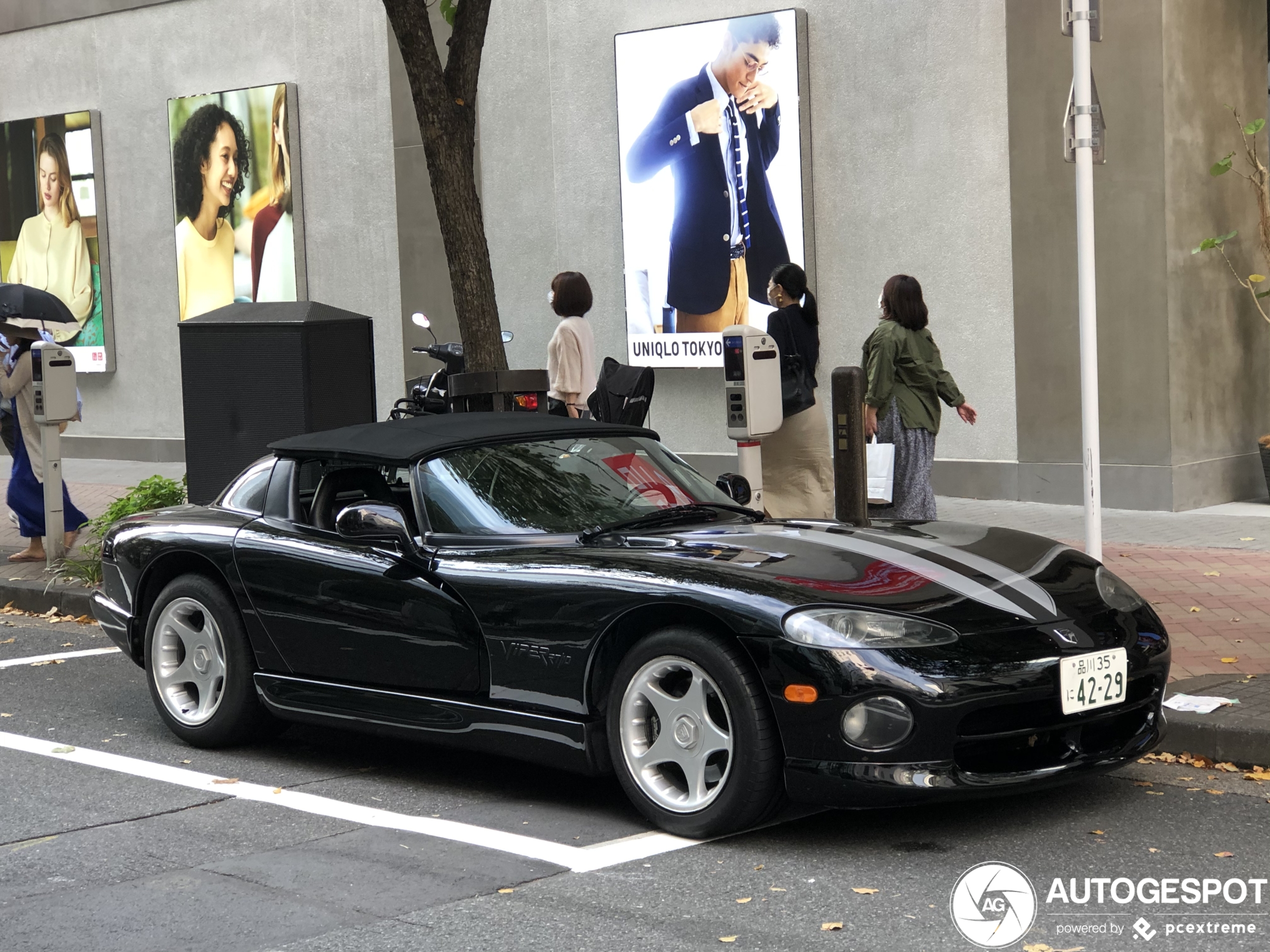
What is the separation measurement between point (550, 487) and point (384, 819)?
1.35 m

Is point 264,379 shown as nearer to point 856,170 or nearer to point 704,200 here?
point 704,200

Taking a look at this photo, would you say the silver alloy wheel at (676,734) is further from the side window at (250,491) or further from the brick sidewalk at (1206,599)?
the brick sidewalk at (1206,599)

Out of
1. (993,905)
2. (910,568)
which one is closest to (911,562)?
(910,568)

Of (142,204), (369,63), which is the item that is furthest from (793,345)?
(142,204)

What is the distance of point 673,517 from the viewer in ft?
19.5

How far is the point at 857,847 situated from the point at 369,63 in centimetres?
1352

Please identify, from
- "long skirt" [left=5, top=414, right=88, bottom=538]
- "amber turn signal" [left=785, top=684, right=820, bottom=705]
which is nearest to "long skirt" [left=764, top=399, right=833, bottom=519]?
"amber turn signal" [left=785, top=684, right=820, bottom=705]

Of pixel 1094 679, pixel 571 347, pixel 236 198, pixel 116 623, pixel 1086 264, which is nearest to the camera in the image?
pixel 1094 679

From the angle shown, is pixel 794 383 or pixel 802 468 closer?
pixel 794 383

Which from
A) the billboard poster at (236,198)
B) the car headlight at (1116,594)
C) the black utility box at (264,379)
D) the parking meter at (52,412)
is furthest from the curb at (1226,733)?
the billboard poster at (236,198)

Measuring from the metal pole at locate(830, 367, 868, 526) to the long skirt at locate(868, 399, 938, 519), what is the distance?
3.52 feet

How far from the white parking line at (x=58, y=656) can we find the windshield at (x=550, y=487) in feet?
12.1

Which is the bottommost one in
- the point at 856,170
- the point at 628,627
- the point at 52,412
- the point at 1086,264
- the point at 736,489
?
the point at 628,627

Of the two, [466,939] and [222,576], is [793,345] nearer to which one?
[222,576]
